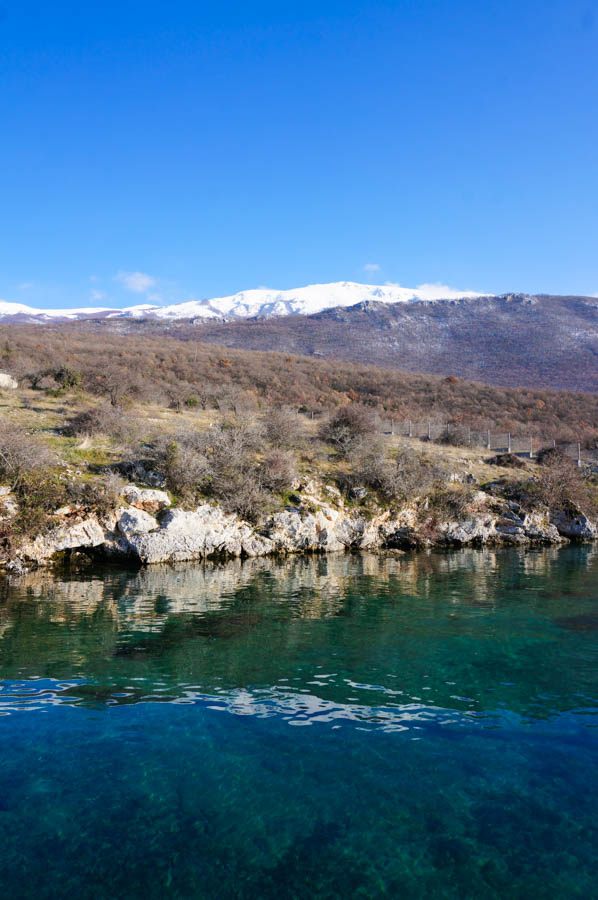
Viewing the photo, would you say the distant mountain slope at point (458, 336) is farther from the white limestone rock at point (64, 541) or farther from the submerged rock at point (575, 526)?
the white limestone rock at point (64, 541)

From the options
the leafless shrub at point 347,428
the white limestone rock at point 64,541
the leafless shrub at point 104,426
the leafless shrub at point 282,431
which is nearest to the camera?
the white limestone rock at point 64,541

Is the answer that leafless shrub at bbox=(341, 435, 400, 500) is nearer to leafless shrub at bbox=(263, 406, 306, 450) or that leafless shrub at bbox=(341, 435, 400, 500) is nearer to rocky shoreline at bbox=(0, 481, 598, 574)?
rocky shoreline at bbox=(0, 481, 598, 574)

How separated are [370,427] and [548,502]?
1198 centimetres

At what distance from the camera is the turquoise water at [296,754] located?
4.88 m

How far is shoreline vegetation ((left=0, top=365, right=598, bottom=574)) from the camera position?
71.4 ft

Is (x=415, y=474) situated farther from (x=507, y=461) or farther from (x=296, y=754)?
(x=296, y=754)

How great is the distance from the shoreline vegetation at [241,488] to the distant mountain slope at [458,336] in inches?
1921

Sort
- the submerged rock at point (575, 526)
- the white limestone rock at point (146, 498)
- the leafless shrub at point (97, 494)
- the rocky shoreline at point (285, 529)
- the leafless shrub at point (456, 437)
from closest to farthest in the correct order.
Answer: the rocky shoreline at point (285, 529), the leafless shrub at point (97, 494), the white limestone rock at point (146, 498), the submerged rock at point (575, 526), the leafless shrub at point (456, 437)

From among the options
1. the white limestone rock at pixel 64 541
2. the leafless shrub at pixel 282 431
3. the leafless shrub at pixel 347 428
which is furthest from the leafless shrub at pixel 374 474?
the white limestone rock at pixel 64 541

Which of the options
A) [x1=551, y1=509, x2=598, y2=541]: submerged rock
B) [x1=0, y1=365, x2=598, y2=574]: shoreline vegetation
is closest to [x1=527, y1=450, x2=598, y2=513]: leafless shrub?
[x1=0, y1=365, x2=598, y2=574]: shoreline vegetation

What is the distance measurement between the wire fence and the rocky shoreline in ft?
31.9

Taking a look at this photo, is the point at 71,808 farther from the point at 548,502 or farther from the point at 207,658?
the point at 548,502

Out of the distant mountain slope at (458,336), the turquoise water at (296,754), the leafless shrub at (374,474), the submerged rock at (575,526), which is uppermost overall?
the distant mountain slope at (458,336)

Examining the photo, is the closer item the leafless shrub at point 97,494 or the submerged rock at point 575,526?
the leafless shrub at point 97,494
